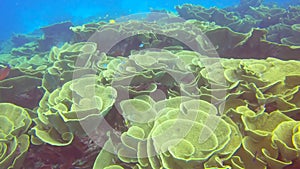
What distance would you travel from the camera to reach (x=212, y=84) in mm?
2541

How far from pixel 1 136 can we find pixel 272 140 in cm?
248

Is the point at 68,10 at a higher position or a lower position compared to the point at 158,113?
higher

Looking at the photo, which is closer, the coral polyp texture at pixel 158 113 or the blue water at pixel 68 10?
the coral polyp texture at pixel 158 113

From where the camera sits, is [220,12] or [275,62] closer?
[275,62]

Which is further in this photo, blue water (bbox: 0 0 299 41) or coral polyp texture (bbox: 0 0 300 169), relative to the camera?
blue water (bbox: 0 0 299 41)

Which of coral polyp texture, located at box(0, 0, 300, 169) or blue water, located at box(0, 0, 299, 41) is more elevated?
blue water, located at box(0, 0, 299, 41)

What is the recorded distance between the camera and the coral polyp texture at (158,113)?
1875mm

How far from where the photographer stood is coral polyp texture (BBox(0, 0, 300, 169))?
187 cm

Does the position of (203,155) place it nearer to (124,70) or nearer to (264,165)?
(264,165)

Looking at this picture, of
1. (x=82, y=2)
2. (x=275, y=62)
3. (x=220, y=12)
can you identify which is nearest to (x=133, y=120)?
(x=275, y=62)

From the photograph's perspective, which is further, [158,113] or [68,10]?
[68,10]

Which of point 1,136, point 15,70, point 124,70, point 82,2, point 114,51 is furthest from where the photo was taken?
point 82,2

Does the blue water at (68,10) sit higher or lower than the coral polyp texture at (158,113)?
higher

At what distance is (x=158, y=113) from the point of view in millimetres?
2264
